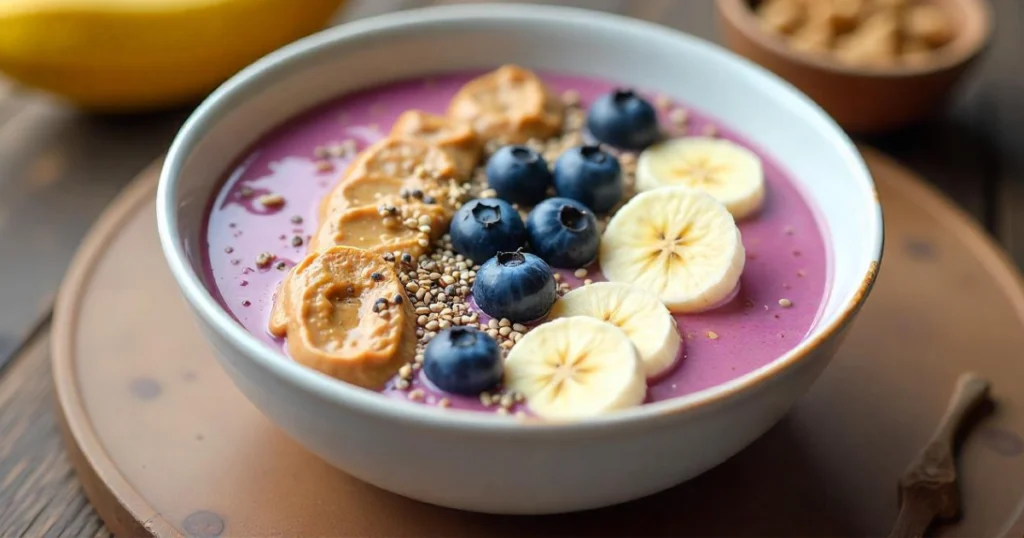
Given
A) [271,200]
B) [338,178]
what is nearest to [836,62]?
[338,178]

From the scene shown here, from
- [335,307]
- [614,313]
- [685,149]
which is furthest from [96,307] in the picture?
[685,149]

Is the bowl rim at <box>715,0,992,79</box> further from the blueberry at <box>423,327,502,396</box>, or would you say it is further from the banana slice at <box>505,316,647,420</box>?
the blueberry at <box>423,327,502,396</box>

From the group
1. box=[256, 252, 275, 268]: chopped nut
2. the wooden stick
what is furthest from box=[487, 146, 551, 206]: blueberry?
the wooden stick

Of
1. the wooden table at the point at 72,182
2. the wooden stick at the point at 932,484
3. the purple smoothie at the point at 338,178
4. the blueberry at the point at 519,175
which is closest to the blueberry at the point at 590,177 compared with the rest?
the blueberry at the point at 519,175

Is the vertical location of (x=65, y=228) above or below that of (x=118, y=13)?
below

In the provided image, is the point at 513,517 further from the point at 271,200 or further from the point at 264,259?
the point at 271,200

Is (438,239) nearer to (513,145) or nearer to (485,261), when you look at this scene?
(485,261)
